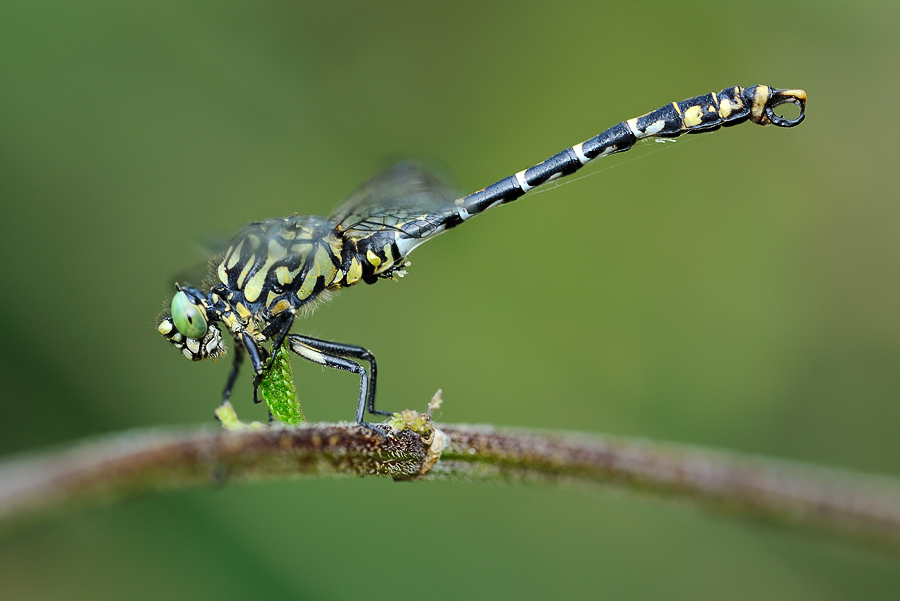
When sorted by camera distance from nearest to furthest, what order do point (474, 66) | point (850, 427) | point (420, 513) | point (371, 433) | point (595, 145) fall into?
point (371, 433) < point (595, 145) < point (420, 513) < point (850, 427) < point (474, 66)

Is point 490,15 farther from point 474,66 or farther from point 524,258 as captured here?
point 524,258

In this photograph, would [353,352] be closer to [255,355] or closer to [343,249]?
[255,355]

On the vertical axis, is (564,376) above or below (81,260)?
below

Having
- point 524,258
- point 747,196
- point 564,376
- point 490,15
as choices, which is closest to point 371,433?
point 564,376

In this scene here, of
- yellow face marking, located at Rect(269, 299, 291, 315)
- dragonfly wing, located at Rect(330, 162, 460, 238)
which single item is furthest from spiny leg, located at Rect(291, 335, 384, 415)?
dragonfly wing, located at Rect(330, 162, 460, 238)

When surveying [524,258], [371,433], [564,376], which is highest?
[524,258]

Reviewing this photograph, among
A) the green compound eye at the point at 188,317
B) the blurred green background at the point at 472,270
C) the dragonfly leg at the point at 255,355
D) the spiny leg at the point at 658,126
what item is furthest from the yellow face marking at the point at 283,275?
the blurred green background at the point at 472,270

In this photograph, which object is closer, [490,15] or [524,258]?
[524,258]
